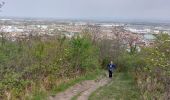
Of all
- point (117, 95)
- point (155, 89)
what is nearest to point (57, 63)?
point (117, 95)

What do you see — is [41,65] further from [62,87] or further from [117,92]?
[117,92]

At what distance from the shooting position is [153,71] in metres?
25.0

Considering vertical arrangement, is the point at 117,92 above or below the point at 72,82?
below

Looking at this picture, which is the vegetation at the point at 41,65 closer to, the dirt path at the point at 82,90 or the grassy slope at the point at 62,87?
the grassy slope at the point at 62,87

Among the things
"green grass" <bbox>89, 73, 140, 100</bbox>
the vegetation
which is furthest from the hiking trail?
the vegetation

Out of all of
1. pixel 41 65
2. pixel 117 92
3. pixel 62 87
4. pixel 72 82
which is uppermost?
pixel 41 65

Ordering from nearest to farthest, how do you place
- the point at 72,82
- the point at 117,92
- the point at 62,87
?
the point at 117,92
the point at 62,87
the point at 72,82

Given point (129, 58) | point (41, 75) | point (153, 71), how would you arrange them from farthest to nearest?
1. point (129, 58)
2. point (153, 71)
3. point (41, 75)

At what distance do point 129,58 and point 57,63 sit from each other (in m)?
11.1

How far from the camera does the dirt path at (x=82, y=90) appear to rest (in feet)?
70.1

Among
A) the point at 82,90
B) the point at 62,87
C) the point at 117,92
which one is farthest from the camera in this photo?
the point at 82,90

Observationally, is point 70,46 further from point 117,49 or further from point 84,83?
point 117,49

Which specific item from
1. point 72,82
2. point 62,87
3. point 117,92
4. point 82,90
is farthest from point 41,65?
point 117,92

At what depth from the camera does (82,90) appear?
24.0 metres
